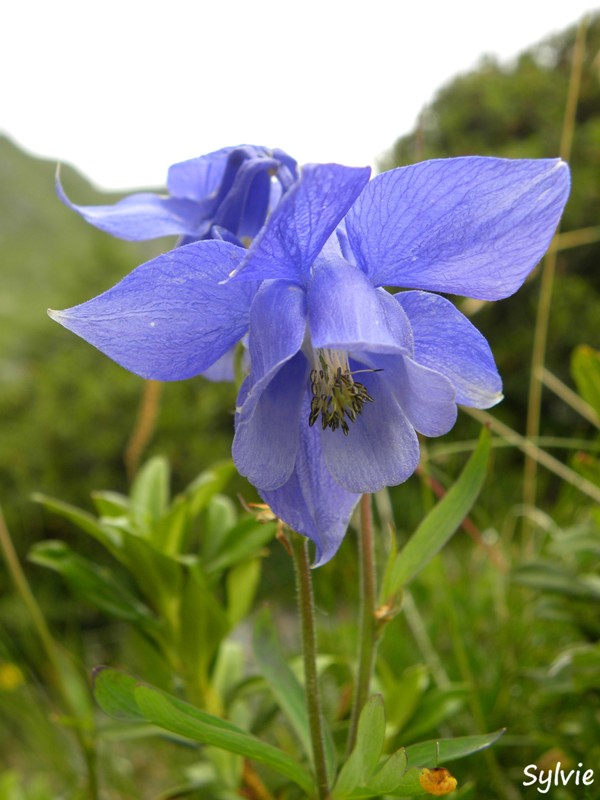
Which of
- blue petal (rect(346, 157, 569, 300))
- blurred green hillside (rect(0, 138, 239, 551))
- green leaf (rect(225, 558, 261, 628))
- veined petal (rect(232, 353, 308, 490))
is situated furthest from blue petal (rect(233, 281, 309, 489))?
blurred green hillside (rect(0, 138, 239, 551))

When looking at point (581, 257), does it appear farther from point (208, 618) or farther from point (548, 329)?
point (208, 618)

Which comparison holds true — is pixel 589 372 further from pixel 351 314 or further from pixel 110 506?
pixel 110 506

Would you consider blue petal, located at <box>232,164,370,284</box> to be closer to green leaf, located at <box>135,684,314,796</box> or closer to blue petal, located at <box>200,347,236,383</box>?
blue petal, located at <box>200,347,236,383</box>

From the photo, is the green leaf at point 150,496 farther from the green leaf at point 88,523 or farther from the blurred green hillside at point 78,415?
the blurred green hillside at point 78,415

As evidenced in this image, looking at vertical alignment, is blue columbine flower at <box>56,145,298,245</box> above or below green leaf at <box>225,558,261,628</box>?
above

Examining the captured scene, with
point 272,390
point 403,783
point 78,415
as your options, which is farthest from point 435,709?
point 78,415

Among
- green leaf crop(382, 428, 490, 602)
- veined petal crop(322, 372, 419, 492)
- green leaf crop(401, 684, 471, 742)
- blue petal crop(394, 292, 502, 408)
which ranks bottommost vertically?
green leaf crop(401, 684, 471, 742)
